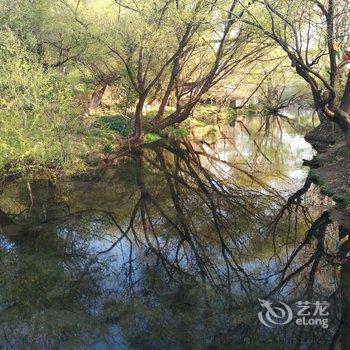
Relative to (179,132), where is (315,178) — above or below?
below

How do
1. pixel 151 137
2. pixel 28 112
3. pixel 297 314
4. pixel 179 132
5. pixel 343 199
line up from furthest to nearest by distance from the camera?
pixel 179 132 < pixel 151 137 < pixel 28 112 < pixel 343 199 < pixel 297 314

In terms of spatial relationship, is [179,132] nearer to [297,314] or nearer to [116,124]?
[116,124]

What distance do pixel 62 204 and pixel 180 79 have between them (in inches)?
692

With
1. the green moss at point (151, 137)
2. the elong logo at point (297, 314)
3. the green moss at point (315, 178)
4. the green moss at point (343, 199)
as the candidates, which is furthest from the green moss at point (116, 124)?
the elong logo at point (297, 314)

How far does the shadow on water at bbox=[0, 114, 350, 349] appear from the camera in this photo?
711 cm

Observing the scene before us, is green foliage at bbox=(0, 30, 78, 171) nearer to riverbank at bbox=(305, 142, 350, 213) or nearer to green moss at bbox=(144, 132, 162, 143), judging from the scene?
green moss at bbox=(144, 132, 162, 143)

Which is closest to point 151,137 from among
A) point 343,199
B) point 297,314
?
point 343,199

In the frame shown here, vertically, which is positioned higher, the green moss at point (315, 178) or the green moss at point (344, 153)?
the green moss at point (344, 153)

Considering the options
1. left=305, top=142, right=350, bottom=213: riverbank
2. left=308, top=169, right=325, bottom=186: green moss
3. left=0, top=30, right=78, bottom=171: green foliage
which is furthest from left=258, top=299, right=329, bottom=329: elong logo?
Answer: left=0, top=30, right=78, bottom=171: green foliage

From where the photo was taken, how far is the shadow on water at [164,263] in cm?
711

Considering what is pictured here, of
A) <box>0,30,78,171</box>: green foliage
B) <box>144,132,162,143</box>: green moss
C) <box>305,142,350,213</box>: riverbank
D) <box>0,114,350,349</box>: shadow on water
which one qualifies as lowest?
<box>0,114,350,349</box>: shadow on water

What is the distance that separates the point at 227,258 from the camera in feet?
33.1

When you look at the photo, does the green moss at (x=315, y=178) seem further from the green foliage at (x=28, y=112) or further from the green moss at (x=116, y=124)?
the green moss at (x=116, y=124)

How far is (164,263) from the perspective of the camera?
988 centimetres
